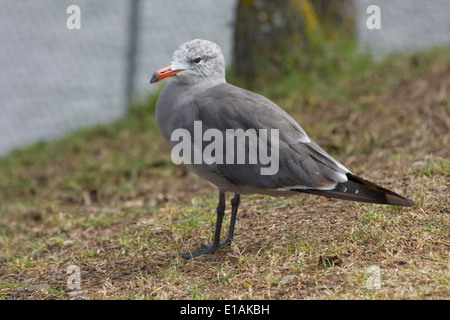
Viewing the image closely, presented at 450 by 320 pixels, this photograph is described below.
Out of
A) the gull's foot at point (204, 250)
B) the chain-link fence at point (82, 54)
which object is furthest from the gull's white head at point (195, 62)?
the chain-link fence at point (82, 54)

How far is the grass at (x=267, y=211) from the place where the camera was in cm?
324

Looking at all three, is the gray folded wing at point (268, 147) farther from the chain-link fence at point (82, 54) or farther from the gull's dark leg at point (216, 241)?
the chain-link fence at point (82, 54)

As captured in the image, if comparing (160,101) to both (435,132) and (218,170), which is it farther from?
(435,132)

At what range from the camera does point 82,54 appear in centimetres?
884

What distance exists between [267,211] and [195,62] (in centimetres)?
112

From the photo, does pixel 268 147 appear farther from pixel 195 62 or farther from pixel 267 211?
pixel 267 211

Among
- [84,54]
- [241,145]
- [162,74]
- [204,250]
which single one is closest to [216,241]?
[204,250]

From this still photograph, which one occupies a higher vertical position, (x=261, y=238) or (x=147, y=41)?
(x=147, y=41)

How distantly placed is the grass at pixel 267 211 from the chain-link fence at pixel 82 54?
39.3 inches

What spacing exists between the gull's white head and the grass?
0.97 meters

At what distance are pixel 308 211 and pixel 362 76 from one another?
350 cm

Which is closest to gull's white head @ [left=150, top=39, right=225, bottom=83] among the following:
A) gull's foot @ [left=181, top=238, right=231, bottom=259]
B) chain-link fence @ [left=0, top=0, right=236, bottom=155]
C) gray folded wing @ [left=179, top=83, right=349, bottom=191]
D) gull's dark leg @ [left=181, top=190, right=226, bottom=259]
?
gray folded wing @ [left=179, top=83, right=349, bottom=191]
